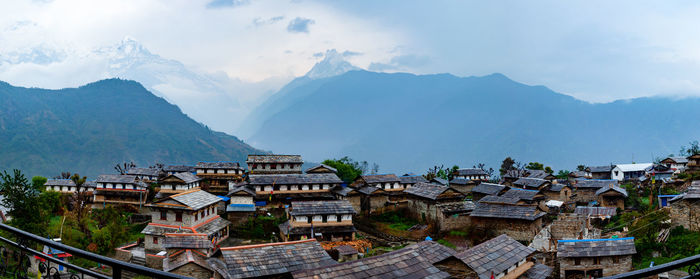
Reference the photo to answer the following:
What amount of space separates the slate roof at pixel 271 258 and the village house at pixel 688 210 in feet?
88.5

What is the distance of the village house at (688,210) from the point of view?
89.9 feet

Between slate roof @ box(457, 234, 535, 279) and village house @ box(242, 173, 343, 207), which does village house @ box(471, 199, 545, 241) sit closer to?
slate roof @ box(457, 234, 535, 279)

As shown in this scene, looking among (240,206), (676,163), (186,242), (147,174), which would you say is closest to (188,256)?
(186,242)

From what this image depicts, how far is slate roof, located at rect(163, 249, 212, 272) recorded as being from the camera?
74.4ft

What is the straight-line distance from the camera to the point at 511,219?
33750 millimetres

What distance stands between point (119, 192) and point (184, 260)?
26.1 m

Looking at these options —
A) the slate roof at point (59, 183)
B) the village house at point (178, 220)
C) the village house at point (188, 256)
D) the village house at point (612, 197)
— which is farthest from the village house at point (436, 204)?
the slate roof at point (59, 183)

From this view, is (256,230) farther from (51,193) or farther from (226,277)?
(51,193)

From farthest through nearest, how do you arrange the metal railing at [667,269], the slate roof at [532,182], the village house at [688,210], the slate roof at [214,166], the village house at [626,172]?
the village house at [626,172] → the slate roof at [214,166] → the slate roof at [532,182] → the village house at [688,210] → the metal railing at [667,269]

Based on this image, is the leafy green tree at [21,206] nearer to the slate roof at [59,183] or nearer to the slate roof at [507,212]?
the slate roof at [59,183]

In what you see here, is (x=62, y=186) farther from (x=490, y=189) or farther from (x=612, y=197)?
(x=612, y=197)

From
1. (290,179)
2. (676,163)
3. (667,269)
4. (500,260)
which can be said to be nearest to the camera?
(667,269)

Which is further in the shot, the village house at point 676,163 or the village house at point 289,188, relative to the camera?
the village house at point 676,163

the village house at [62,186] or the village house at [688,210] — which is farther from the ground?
the village house at [62,186]
